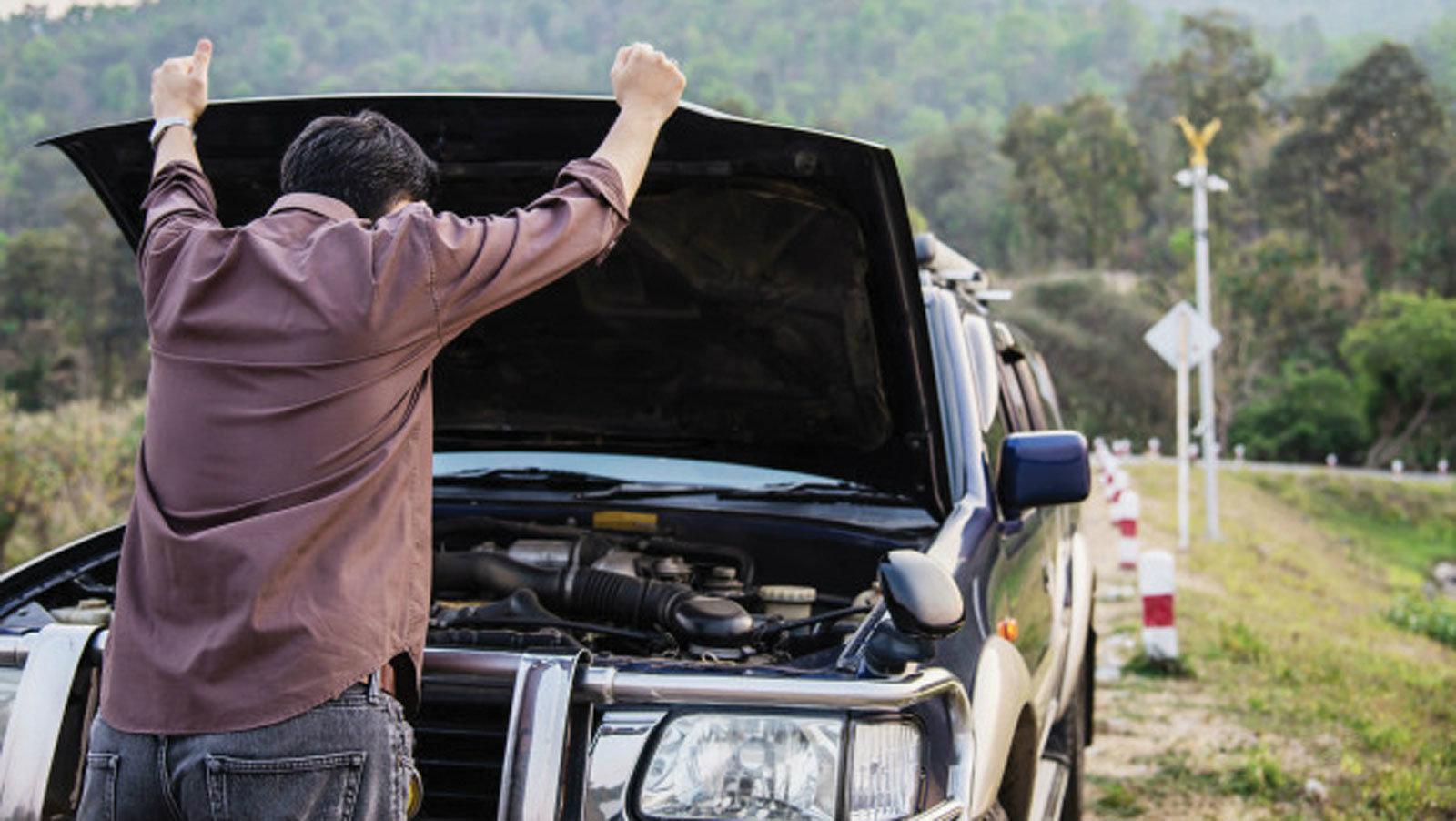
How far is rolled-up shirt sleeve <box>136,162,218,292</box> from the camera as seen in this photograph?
2344 millimetres

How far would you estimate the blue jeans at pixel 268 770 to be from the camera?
2160mm

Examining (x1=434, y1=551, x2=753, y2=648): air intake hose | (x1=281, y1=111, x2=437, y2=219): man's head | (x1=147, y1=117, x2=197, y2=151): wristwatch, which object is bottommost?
(x1=434, y1=551, x2=753, y2=648): air intake hose

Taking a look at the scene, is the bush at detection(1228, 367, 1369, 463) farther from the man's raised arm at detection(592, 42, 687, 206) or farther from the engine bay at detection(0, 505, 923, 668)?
the man's raised arm at detection(592, 42, 687, 206)

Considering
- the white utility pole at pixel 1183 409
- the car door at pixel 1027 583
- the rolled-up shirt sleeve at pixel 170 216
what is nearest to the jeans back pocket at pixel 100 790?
the rolled-up shirt sleeve at pixel 170 216

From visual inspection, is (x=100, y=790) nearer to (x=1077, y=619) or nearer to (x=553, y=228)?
(x=553, y=228)

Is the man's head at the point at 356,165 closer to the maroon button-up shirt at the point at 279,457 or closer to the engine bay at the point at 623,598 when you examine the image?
the maroon button-up shirt at the point at 279,457

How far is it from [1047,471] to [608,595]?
108cm

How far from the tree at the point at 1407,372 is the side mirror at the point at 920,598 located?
48.9 m

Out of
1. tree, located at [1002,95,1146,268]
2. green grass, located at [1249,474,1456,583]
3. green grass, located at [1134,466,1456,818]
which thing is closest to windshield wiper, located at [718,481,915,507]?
green grass, located at [1134,466,1456,818]

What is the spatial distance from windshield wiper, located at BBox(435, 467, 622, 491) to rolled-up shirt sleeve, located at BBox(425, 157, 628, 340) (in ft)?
5.84

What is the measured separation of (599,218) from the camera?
244cm

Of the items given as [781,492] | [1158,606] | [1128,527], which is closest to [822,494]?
[781,492]

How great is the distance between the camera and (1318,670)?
9289 mm

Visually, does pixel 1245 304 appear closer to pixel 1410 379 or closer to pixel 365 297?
pixel 1410 379
